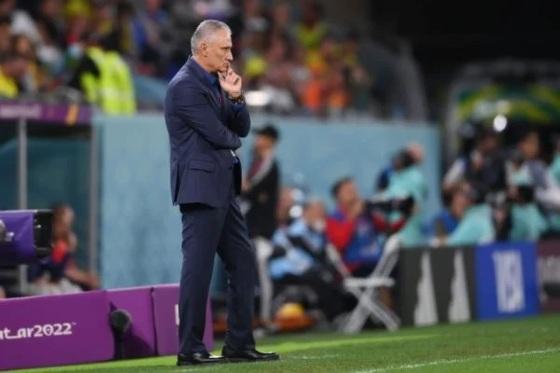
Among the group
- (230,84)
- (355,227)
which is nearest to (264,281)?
(355,227)

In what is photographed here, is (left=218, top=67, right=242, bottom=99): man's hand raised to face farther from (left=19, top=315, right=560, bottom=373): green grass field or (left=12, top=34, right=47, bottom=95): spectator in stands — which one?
(left=12, top=34, right=47, bottom=95): spectator in stands

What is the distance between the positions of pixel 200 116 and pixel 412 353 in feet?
7.51

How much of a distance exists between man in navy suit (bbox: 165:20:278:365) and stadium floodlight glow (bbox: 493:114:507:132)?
1507 cm

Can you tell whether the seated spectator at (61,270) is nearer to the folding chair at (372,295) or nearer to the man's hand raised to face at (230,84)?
the folding chair at (372,295)

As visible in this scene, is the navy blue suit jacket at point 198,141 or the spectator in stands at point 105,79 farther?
the spectator in stands at point 105,79

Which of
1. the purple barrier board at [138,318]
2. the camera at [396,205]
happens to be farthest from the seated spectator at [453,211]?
the purple barrier board at [138,318]

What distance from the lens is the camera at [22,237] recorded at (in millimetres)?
10883

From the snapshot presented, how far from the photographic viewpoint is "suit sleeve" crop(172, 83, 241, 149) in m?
10.2

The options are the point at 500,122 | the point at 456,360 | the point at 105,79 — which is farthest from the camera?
the point at 500,122

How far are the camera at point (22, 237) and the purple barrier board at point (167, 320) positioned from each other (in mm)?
1406

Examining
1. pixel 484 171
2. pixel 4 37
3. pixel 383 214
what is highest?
pixel 4 37

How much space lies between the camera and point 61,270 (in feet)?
50.2

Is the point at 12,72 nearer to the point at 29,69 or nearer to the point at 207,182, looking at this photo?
the point at 29,69

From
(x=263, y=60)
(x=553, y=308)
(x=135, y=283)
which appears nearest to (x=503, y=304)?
(x=553, y=308)
